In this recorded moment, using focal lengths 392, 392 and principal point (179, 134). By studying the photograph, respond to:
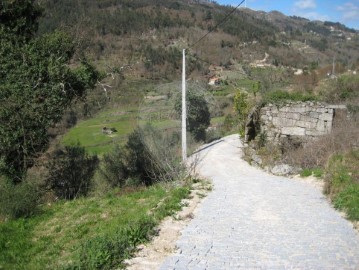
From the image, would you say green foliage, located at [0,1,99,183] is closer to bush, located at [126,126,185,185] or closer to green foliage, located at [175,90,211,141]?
bush, located at [126,126,185,185]

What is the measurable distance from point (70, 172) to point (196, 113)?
11127 millimetres

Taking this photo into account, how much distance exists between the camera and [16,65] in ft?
50.0

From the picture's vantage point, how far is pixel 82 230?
844 cm

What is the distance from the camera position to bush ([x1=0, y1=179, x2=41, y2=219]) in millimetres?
9742

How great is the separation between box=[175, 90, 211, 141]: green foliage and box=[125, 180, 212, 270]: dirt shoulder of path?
16.9m

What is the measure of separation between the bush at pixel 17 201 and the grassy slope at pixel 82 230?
352 millimetres

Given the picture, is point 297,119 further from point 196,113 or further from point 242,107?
point 196,113

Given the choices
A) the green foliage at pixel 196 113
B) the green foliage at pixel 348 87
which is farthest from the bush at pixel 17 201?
the green foliage at pixel 196 113

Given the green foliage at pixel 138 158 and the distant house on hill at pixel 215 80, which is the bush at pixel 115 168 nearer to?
the green foliage at pixel 138 158

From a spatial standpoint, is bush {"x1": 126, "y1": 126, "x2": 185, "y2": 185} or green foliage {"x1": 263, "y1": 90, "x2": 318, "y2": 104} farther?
green foliage {"x1": 263, "y1": 90, "x2": 318, "y2": 104}

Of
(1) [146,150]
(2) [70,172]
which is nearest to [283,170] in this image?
(1) [146,150]

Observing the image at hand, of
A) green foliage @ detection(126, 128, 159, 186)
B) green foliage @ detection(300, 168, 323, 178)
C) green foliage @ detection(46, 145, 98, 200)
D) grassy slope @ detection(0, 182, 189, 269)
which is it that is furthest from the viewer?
green foliage @ detection(126, 128, 159, 186)

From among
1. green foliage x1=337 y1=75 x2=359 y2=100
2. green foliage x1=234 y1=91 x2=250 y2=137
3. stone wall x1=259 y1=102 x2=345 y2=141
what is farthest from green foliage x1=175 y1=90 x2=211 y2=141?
green foliage x1=337 y1=75 x2=359 y2=100

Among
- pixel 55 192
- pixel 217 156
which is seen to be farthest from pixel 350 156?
pixel 55 192
